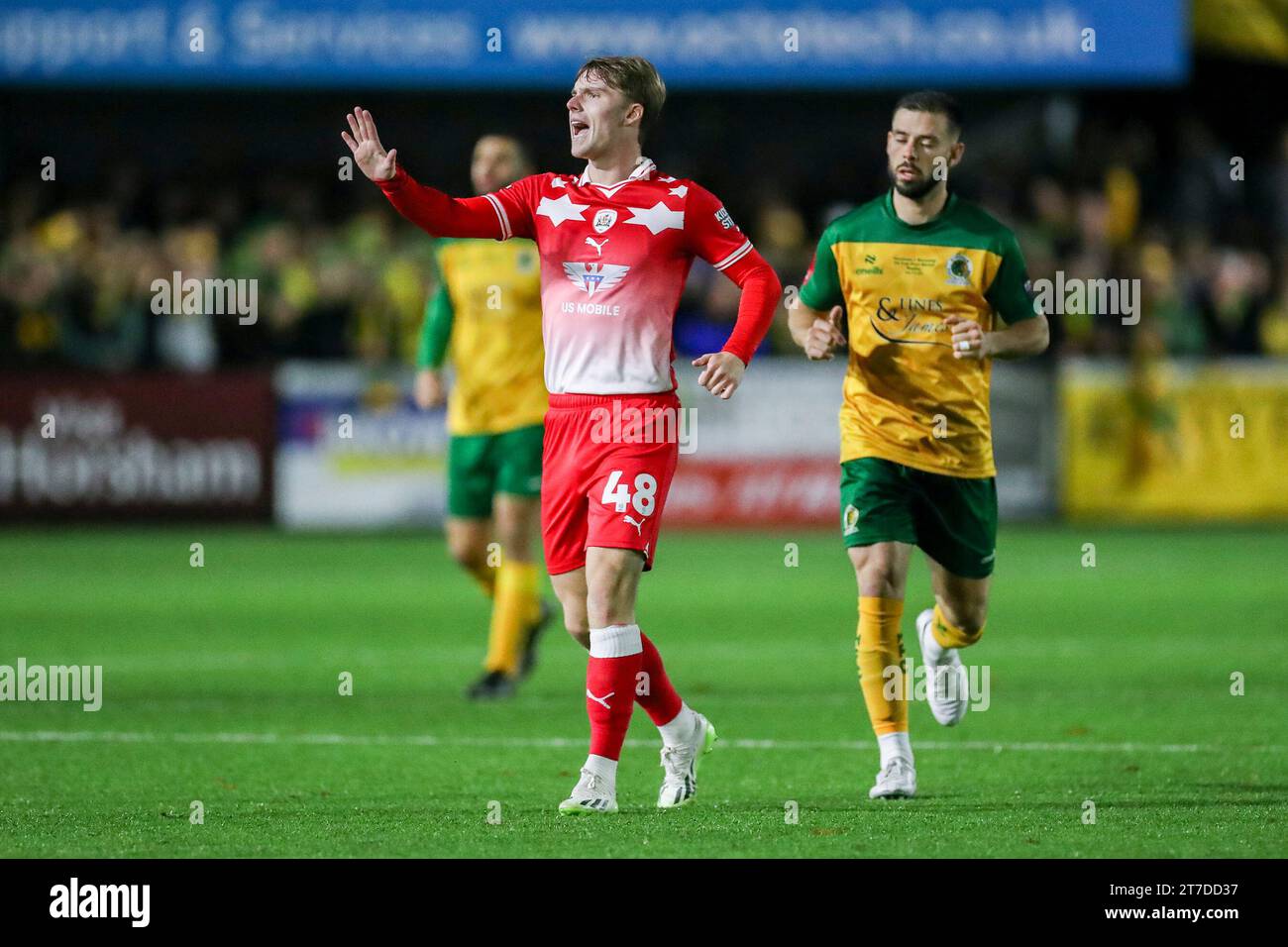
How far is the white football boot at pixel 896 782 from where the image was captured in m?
7.29

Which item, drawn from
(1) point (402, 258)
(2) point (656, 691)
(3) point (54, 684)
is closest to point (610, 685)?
(2) point (656, 691)

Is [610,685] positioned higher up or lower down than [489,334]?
lower down

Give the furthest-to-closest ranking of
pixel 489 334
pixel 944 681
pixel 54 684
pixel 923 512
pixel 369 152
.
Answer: pixel 489 334 < pixel 54 684 < pixel 944 681 < pixel 923 512 < pixel 369 152

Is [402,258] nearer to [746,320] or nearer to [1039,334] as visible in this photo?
[1039,334]

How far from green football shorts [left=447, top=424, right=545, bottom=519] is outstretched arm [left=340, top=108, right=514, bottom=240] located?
3380mm

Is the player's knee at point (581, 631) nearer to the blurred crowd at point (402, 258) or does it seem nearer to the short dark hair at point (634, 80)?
the short dark hair at point (634, 80)

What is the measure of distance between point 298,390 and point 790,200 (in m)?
6.44

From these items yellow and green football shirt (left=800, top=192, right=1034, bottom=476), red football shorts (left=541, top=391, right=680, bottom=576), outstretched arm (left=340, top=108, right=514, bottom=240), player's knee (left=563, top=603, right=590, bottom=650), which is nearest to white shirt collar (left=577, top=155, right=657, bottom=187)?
outstretched arm (left=340, top=108, right=514, bottom=240)

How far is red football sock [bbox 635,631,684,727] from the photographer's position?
719 cm

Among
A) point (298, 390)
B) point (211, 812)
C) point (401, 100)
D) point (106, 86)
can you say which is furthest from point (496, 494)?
point (401, 100)

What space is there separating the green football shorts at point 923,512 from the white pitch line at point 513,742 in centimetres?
102

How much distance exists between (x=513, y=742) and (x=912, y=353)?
2368mm

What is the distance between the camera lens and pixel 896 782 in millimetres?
7316

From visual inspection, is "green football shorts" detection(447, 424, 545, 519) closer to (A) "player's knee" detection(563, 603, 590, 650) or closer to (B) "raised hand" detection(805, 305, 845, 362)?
(A) "player's knee" detection(563, 603, 590, 650)
